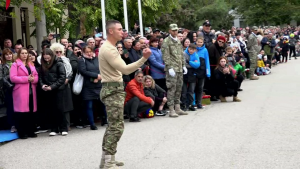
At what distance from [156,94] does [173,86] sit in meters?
0.59

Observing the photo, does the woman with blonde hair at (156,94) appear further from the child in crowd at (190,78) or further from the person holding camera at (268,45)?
the person holding camera at (268,45)

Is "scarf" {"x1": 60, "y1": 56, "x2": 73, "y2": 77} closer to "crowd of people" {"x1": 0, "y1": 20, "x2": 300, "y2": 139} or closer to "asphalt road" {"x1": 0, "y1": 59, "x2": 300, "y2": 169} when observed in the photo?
"crowd of people" {"x1": 0, "y1": 20, "x2": 300, "y2": 139}

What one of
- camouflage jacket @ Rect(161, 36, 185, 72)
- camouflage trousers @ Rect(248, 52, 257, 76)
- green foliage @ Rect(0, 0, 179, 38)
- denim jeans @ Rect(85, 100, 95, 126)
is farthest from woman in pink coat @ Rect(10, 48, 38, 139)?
camouflage trousers @ Rect(248, 52, 257, 76)

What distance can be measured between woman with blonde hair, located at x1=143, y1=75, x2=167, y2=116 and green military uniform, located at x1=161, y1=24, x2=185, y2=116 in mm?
382

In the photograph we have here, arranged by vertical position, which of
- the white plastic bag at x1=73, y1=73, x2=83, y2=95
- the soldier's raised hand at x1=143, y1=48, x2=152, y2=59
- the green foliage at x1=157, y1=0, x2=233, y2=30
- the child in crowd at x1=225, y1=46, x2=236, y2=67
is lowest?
the white plastic bag at x1=73, y1=73, x2=83, y2=95

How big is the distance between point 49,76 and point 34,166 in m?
2.85

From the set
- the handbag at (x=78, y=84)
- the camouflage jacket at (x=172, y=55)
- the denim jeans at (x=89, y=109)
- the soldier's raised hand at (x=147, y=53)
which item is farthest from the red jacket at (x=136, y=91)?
the soldier's raised hand at (x=147, y=53)

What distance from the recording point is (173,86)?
454 inches

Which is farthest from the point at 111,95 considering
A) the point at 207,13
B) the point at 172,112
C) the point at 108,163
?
the point at 207,13

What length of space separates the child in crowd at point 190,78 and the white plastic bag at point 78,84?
2.95 m

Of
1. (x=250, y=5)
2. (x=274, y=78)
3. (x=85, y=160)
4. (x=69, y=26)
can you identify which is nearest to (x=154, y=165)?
(x=85, y=160)

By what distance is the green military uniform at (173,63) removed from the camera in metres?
11.4

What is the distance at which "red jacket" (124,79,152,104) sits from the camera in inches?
447

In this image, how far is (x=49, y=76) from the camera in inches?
392
